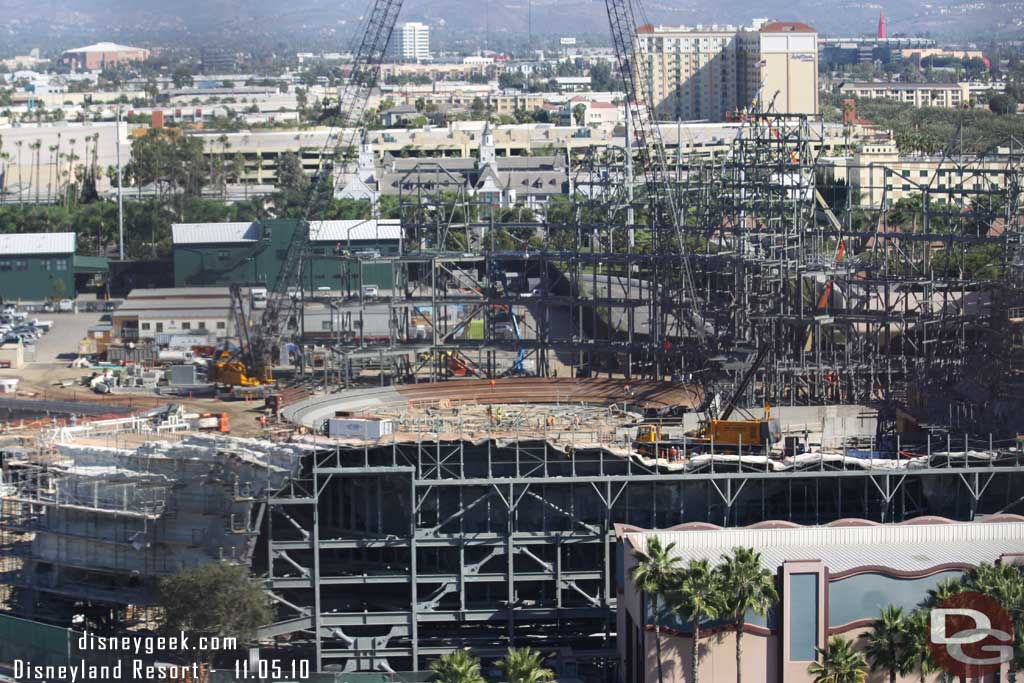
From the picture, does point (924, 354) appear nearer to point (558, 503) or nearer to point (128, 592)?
point (558, 503)

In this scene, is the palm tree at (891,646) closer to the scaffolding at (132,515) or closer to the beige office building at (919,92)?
the scaffolding at (132,515)

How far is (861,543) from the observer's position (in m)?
20.0

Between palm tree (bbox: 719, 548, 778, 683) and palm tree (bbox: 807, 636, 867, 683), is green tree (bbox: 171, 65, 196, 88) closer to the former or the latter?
palm tree (bbox: 719, 548, 778, 683)

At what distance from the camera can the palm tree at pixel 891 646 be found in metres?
17.9

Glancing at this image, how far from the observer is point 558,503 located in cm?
2197

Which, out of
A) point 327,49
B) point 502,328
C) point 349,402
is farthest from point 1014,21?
point 327,49

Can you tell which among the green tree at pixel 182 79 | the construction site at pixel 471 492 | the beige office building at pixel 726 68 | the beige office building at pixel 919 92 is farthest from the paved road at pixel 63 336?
the green tree at pixel 182 79

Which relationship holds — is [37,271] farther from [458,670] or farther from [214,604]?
[458,670]

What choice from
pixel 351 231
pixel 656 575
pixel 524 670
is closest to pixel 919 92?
pixel 351 231

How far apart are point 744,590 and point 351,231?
3443cm

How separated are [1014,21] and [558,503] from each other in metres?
64.6

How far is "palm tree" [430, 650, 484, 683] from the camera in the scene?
60.0ft

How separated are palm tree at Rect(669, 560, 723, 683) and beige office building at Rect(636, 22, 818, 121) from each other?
80.0 meters

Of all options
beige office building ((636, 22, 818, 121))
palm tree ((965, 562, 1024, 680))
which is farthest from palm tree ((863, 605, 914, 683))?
beige office building ((636, 22, 818, 121))
